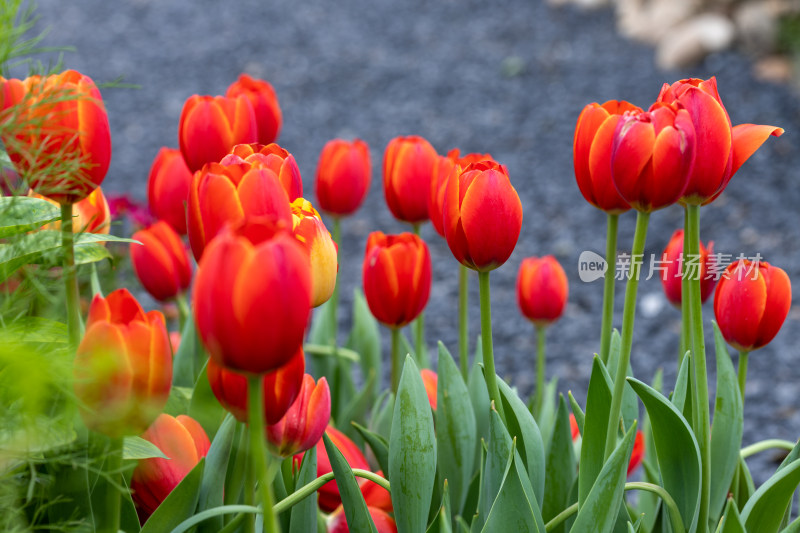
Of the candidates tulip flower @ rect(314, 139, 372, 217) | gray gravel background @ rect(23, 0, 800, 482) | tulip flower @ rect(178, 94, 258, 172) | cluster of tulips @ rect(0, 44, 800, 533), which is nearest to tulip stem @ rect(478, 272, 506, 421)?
cluster of tulips @ rect(0, 44, 800, 533)

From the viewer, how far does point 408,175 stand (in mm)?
1103

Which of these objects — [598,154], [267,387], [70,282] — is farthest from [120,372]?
[598,154]

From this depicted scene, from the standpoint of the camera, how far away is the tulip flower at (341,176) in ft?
4.05

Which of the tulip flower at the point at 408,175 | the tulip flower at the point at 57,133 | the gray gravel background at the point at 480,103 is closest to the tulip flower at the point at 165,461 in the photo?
the tulip flower at the point at 57,133

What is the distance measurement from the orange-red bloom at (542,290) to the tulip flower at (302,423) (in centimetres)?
54

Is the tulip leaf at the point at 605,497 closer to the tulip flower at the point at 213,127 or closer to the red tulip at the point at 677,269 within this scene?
the red tulip at the point at 677,269

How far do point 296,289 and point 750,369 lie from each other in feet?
7.85

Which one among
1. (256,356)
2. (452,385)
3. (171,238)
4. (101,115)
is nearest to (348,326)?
(171,238)

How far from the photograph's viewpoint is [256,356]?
48 centimetres

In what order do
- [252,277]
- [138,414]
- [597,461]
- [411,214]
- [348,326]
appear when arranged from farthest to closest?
[348,326] → [411,214] → [597,461] → [138,414] → [252,277]

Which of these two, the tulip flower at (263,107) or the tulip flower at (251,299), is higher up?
the tulip flower at (263,107)

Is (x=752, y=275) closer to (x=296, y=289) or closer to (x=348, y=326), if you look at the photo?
(x=296, y=289)

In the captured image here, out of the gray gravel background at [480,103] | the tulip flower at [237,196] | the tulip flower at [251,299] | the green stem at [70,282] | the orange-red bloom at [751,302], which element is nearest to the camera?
the tulip flower at [251,299]

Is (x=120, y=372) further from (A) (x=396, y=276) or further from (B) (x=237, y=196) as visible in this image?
(A) (x=396, y=276)
